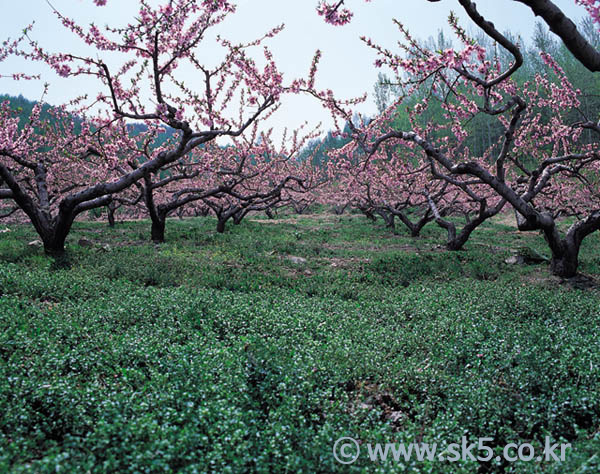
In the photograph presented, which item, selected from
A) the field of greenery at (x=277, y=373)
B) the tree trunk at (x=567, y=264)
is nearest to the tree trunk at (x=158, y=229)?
the field of greenery at (x=277, y=373)

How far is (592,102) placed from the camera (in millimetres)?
47219

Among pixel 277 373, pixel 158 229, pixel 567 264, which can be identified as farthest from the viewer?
pixel 158 229

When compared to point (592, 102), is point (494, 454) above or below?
below

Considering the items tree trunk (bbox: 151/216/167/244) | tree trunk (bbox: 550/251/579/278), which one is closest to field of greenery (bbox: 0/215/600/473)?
tree trunk (bbox: 550/251/579/278)

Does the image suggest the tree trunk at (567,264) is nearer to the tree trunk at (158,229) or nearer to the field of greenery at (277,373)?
the field of greenery at (277,373)

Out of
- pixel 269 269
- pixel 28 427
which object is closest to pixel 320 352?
pixel 28 427

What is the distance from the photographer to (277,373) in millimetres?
4543

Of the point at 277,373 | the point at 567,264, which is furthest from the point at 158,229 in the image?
the point at 567,264

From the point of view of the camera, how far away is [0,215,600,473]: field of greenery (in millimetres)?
3107

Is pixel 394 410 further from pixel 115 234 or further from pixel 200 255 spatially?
pixel 115 234

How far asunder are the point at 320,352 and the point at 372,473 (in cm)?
229

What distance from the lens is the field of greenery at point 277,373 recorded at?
3.11m

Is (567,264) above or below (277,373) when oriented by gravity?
above

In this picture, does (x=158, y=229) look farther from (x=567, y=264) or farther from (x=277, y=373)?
(x=567, y=264)
